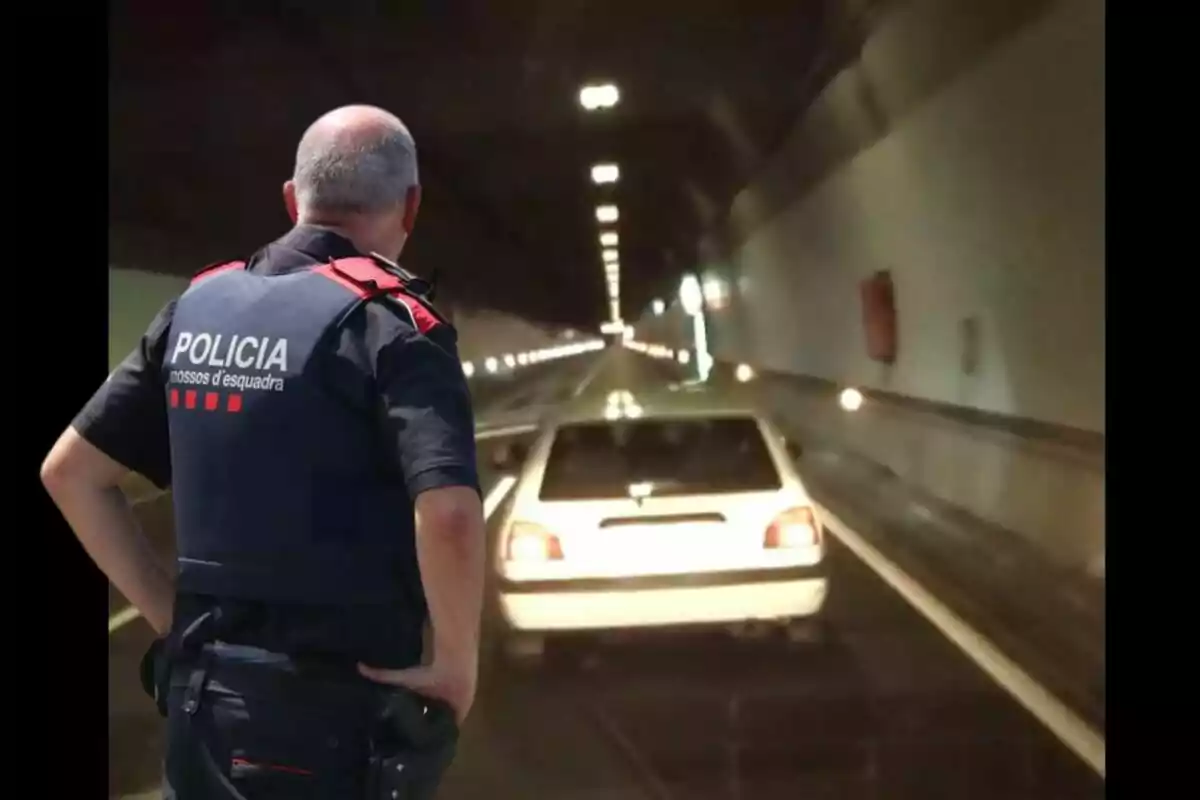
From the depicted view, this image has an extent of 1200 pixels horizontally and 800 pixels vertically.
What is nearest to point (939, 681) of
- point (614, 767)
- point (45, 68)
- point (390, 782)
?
point (614, 767)

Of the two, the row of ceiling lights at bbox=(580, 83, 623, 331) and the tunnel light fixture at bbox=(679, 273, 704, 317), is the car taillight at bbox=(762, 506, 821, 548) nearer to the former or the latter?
the row of ceiling lights at bbox=(580, 83, 623, 331)

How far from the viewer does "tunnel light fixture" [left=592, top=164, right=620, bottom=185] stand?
14.9 feet

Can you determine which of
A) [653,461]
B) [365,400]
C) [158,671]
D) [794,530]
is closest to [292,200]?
[365,400]

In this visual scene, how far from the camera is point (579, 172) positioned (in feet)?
15.0

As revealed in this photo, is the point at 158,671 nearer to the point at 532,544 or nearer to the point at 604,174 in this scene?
the point at 532,544

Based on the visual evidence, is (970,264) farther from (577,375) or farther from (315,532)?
(315,532)

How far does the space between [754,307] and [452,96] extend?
62.4 inches

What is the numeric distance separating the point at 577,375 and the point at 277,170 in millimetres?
1192

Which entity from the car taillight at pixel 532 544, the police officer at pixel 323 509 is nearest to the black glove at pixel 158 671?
the police officer at pixel 323 509

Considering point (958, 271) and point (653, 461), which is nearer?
point (653, 461)

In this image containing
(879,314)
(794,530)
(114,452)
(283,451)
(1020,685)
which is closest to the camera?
(283,451)

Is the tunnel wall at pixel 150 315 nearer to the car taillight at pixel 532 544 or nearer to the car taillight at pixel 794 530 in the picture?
the car taillight at pixel 532 544

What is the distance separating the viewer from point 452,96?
4062 mm

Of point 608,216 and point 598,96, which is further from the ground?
point 598,96
